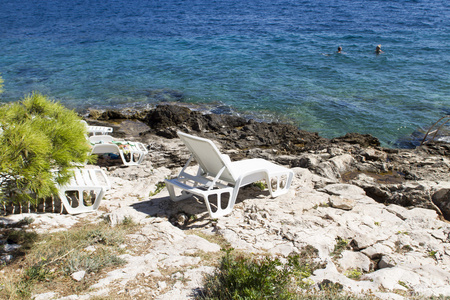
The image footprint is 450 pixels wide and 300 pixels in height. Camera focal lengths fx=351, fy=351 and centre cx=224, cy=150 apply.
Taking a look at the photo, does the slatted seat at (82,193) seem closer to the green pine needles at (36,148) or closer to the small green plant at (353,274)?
the green pine needles at (36,148)

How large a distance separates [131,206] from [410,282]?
4582 mm

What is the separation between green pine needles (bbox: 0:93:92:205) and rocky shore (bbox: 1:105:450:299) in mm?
1185

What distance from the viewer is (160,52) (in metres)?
28.5

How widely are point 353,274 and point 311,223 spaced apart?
1.41 meters

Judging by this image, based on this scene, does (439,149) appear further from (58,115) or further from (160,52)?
(160,52)

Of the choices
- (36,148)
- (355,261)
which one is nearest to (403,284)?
(355,261)

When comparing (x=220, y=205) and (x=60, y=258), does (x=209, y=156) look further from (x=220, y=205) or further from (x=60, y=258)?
(x=60, y=258)

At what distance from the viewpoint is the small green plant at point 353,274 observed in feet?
14.3

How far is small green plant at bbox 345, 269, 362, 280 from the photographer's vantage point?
14.3 ft

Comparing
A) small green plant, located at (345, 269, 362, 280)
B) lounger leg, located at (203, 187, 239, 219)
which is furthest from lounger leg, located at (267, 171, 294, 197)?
small green plant, located at (345, 269, 362, 280)

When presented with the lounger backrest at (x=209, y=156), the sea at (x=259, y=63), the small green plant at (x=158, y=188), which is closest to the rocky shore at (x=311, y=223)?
the small green plant at (x=158, y=188)

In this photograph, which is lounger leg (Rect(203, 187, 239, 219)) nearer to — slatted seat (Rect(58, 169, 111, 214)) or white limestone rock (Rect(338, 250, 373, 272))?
slatted seat (Rect(58, 169, 111, 214))

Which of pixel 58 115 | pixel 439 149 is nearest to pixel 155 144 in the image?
pixel 58 115

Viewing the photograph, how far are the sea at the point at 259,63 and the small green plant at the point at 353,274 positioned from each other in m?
9.85
